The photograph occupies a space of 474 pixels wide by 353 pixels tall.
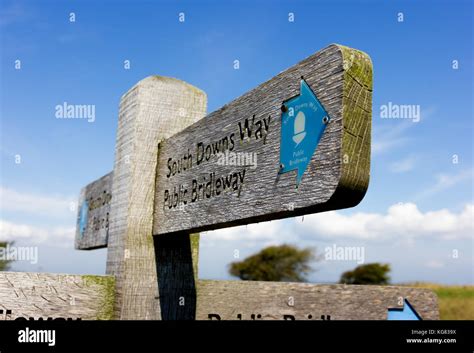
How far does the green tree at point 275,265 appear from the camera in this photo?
35844 millimetres

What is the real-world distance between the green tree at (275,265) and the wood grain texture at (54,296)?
108 feet

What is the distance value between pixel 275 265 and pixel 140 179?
34.2 meters

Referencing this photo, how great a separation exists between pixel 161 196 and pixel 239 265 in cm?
3540

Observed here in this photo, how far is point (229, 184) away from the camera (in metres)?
2.39

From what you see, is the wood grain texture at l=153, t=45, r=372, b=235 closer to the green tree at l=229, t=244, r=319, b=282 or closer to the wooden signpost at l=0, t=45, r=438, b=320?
the wooden signpost at l=0, t=45, r=438, b=320

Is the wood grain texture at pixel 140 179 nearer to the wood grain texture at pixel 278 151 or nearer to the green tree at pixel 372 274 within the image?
the wood grain texture at pixel 278 151

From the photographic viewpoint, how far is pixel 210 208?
2539mm

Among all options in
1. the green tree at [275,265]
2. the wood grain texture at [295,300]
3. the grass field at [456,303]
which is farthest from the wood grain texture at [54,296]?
the green tree at [275,265]

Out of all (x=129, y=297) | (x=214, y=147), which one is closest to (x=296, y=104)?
(x=214, y=147)

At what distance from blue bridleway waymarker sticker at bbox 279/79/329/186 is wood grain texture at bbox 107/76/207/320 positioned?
4.33 feet

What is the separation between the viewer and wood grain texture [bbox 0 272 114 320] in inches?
107

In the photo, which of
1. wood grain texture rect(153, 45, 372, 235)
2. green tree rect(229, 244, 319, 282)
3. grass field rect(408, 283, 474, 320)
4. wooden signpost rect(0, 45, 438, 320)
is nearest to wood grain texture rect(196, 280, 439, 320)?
wooden signpost rect(0, 45, 438, 320)

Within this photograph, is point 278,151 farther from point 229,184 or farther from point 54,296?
point 54,296

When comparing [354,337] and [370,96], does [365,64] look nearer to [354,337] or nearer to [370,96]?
[370,96]
